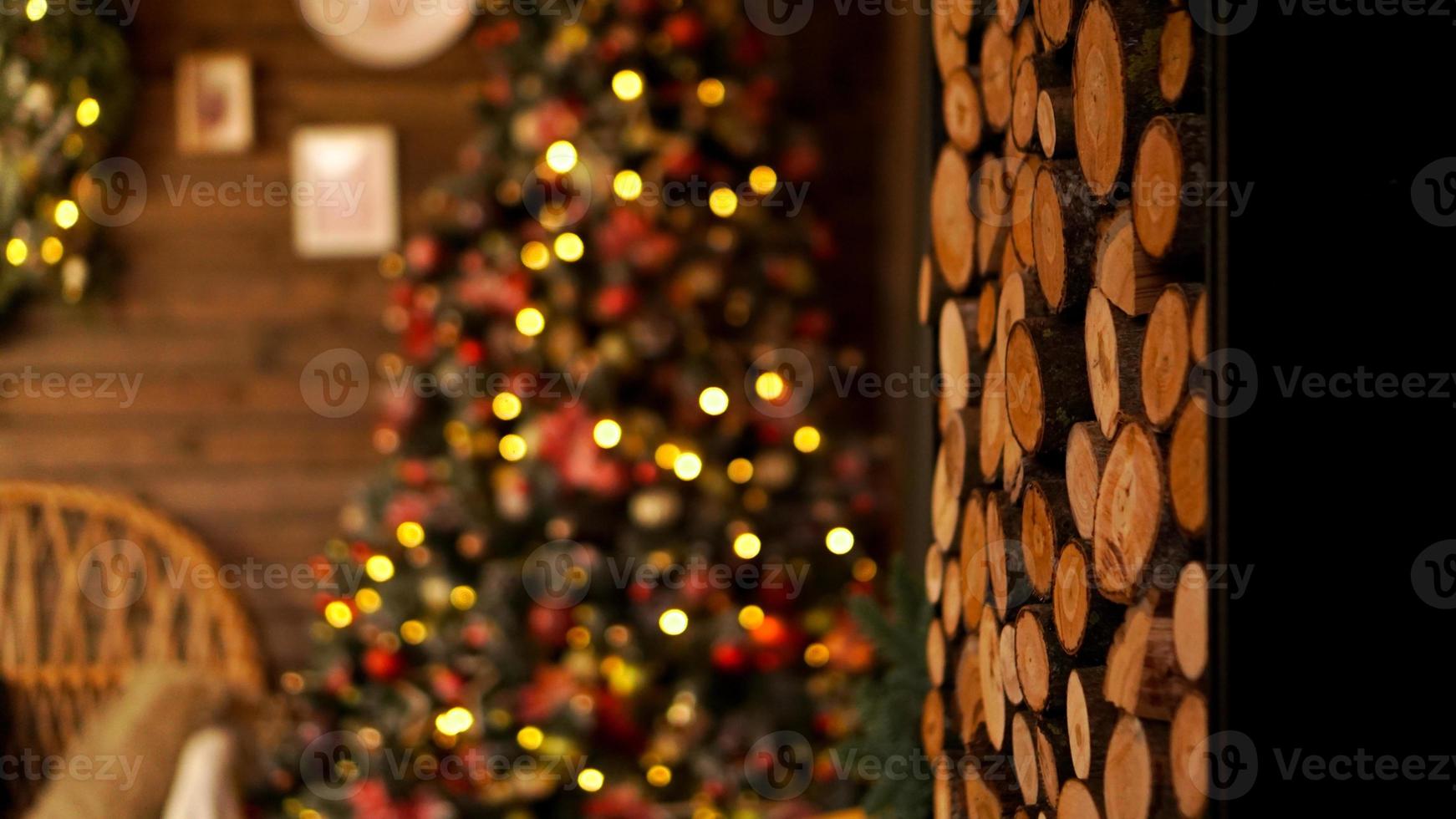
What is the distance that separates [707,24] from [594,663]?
1408mm

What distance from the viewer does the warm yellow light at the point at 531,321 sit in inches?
98.0

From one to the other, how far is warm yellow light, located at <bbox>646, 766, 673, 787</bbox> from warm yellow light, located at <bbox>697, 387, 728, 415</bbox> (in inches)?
29.9

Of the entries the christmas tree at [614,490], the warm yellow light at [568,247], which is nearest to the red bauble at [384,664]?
the christmas tree at [614,490]

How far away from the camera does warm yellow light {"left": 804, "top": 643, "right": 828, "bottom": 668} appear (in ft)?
8.20

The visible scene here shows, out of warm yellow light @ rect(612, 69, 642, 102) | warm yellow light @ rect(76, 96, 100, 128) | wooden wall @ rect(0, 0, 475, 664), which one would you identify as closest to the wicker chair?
wooden wall @ rect(0, 0, 475, 664)

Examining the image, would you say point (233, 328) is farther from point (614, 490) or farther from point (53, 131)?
point (614, 490)

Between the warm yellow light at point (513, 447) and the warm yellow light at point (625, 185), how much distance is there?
57 cm

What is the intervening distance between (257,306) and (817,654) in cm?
173

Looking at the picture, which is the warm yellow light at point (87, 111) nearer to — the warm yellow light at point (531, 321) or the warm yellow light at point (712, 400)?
the warm yellow light at point (531, 321)

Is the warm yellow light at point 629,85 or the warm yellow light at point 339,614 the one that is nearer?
the warm yellow light at point 629,85

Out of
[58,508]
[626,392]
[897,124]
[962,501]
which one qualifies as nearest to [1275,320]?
[962,501]

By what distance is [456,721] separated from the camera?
247cm

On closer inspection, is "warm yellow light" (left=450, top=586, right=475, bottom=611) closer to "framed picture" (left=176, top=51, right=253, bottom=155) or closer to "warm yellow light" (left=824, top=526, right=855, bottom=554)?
"warm yellow light" (left=824, top=526, right=855, bottom=554)

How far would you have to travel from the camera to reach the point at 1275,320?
70 centimetres
